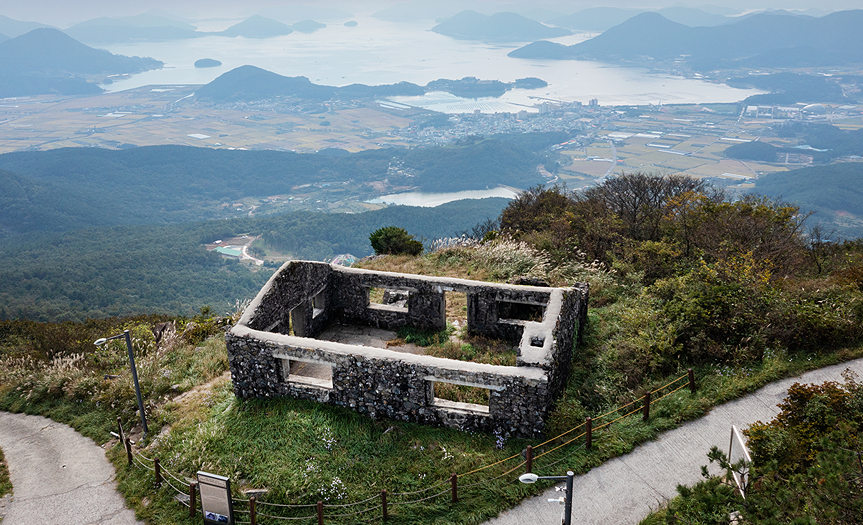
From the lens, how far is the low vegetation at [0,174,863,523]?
1102 centimetres

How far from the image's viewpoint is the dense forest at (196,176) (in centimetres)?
12581

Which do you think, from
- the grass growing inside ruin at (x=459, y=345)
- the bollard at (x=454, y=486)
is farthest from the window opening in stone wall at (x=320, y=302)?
the bollard at (x=454, y=486)

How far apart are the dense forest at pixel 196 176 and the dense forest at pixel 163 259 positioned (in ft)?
84.3

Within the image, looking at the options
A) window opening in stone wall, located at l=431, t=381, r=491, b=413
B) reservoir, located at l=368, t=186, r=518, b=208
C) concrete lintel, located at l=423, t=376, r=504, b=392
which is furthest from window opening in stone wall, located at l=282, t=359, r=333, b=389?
reservoir, located at l=368, t=186, r=518, b=208

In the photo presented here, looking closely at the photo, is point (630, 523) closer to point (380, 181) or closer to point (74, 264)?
point (74, 264)

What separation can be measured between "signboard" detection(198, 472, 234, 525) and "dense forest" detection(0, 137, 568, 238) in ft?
424

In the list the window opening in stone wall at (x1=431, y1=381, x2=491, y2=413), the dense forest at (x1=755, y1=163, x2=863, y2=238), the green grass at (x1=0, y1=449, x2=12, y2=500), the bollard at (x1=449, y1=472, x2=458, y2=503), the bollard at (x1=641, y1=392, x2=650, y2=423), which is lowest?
the dense forest at (x1=755, y1=163, x2=863, y2=238)

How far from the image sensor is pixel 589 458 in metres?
10.9

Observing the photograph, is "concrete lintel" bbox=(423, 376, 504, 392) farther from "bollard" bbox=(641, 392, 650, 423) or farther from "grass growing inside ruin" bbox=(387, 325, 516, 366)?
"bollard" bbox=(641, 392, 650, 423)

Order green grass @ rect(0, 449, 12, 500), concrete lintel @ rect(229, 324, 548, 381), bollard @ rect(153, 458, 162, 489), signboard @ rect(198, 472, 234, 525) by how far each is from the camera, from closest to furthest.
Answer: signboard @ rect(198, 472, 234, 525) → concrete lintel @ rect(229, 324, 548, 381) → bollard @ rect(153, 458, 162, 489) → green grass @ rect(0, 449, 12, 500)

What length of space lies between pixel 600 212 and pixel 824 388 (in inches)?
676

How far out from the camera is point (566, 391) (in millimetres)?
13016

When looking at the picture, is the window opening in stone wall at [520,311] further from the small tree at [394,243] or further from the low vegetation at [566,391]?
the small tree at [394,243]

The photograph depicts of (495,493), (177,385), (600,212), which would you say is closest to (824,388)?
(495,493)
